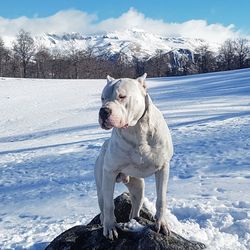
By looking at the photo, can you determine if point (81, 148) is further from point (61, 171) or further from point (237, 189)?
point (237, 189)

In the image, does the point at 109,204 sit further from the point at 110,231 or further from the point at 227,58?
the point at 227,58

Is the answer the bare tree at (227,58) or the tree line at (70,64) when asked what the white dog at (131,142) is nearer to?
the tree line at (70,64)

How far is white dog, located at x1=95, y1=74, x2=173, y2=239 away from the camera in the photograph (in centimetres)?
347

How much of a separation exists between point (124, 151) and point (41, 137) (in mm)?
11017

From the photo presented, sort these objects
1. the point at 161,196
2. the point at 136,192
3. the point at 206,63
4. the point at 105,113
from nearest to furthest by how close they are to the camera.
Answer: the point at 105,113 < the point at 161,196 < the point at 136,192 < the point at 206,63

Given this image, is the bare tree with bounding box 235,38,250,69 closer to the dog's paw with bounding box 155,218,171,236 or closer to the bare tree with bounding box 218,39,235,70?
the bare tree with bounding box 218,39,235,70

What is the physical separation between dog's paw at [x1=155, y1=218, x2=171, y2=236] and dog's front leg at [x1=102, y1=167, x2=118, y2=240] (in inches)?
15.9

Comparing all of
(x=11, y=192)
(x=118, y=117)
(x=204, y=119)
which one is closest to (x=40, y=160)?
(x=11, y=192)

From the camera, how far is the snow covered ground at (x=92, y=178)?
218 inches

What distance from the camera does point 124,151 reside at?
3.84m

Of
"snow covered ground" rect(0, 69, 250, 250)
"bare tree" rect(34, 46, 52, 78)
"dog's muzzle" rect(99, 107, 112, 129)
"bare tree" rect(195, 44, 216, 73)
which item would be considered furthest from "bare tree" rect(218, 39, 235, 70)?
"dog's muzzle" rect(99, 107, 112, 129)

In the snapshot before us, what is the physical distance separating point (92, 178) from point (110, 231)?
4.19 m

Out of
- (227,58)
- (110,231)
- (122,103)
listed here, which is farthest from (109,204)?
(227,58)

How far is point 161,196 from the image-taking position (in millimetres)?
4133
